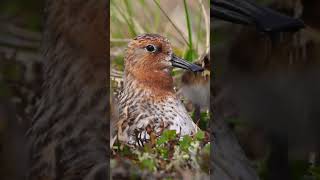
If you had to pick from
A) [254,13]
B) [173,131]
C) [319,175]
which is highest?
[254,13]

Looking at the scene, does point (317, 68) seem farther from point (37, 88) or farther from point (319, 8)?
point (37, 88)

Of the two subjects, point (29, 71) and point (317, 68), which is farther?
point (317, 68)

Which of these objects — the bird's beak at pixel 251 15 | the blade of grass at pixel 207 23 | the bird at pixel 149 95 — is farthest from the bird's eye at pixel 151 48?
the bird's beak at pixel 251 15

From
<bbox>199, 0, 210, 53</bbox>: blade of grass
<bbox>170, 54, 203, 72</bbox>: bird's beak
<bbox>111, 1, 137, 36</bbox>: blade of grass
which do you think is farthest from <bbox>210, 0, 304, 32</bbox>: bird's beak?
<bbox>111, 1, 137, 36</bbox>: blade of grass

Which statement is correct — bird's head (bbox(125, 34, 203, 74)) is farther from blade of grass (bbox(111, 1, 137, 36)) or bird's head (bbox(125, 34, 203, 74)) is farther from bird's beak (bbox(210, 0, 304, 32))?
bird's beak (bbox(210, 0, 304, 32))

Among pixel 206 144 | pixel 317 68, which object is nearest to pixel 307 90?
pixel 317 68

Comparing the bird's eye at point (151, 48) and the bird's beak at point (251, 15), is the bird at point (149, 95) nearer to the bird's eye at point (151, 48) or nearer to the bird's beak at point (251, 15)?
the bird's eye at point (151, 48)

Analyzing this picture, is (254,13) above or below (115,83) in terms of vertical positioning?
above
